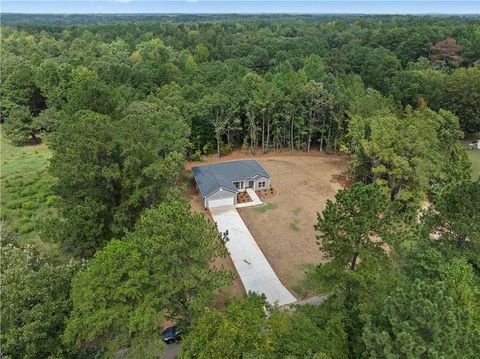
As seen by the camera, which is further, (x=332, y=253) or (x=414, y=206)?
(x=414, y=206)

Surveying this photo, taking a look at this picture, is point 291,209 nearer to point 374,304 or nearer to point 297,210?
point 297,210

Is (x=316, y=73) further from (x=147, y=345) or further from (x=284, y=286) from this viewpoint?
(x=147, y=345)

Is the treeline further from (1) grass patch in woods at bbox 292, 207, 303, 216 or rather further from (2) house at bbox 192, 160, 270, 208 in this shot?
(2) house at bbox 192, 160, 270, 208

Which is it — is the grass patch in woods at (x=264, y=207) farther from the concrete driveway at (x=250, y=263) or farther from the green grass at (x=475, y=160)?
the green grass at (x=475, y=160)

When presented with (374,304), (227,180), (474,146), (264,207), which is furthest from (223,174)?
(474,146)

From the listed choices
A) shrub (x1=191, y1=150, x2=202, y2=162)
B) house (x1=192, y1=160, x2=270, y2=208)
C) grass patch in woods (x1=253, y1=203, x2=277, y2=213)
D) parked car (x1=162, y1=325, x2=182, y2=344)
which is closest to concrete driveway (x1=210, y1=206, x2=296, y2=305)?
house (x1=192, y1=160, x2=270, y2=208)

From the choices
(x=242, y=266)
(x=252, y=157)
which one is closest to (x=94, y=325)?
(x=242, y=266)

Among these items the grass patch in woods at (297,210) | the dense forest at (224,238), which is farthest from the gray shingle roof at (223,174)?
the grass patch in woods at (297,210)
